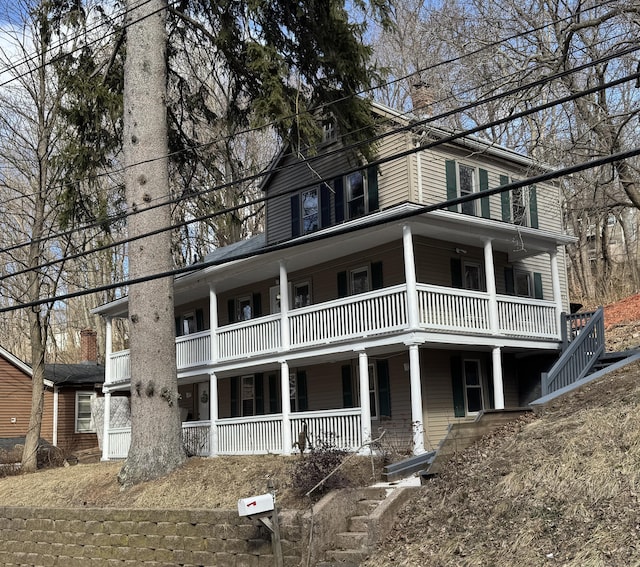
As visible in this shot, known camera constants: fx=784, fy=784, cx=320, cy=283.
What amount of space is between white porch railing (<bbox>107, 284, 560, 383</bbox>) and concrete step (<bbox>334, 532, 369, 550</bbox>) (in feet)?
22.9

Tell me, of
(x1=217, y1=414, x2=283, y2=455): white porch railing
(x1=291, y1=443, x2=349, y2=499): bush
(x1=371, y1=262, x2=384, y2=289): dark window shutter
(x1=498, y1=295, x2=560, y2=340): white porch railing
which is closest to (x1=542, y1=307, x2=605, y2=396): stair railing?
(x1=498, y1=295, x2=560, y2=340): white porch railing

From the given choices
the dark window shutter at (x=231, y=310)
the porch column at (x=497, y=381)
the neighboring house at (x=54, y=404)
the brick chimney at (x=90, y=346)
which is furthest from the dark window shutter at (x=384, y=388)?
the brick chimney at (x=90, y=346)

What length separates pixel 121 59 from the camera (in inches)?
797

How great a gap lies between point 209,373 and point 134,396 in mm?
6028

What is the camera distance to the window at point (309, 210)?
22359 mm

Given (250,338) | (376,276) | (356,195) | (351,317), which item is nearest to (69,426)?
(250,338)

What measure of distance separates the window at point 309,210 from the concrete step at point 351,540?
41.7ft

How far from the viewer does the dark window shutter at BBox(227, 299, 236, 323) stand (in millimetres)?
25625

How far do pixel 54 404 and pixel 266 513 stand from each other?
24.4 m

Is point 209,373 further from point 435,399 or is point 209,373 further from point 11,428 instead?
point 11,428

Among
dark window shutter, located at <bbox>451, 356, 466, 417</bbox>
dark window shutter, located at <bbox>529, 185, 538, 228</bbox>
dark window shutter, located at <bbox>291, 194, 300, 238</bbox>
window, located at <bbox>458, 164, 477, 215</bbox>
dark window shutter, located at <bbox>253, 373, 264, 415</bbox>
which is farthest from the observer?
dark window shutter, located at <bbox>253, 373, 264, 415</bbox>

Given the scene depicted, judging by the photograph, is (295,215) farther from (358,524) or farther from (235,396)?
(358,524)

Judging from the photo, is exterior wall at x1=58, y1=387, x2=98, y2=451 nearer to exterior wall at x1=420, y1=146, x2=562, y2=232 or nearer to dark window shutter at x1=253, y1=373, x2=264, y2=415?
dark window shutter at x1=253, y1=373, x2=264, y2=415

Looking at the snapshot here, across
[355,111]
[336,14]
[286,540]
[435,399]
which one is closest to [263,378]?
[435,399]
